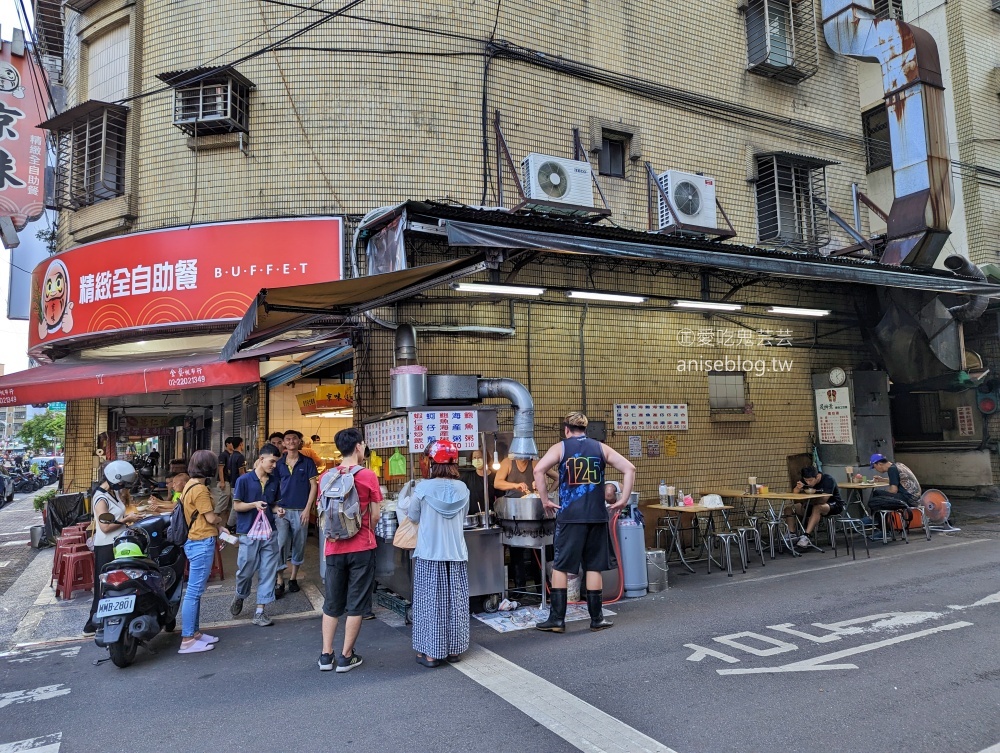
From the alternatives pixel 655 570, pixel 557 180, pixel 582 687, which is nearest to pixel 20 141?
pixel 557 180

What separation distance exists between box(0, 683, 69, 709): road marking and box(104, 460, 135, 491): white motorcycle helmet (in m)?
1.95

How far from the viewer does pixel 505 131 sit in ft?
34.2

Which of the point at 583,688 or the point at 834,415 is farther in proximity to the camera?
the point at 834,415

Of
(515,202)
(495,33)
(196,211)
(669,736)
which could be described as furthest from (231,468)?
(669,736)

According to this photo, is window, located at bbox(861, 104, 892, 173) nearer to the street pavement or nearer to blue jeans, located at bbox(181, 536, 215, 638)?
the street pavement

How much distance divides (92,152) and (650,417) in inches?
408

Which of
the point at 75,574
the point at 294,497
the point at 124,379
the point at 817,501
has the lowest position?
the point at 75,574

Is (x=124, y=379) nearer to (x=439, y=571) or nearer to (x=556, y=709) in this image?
(x=439, y=571)

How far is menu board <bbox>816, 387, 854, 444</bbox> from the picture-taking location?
12273mm

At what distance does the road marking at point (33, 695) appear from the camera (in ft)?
16.7

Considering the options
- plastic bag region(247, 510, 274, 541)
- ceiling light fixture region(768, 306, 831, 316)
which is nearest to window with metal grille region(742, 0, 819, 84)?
ceiling light fixture region(768, 306, 831, 316)

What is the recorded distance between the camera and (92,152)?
11234 mm

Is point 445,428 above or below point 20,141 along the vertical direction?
below

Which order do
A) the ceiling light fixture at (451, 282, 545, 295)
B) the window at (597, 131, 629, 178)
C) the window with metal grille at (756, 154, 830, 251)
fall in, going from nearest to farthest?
the ceiling light fixture at (451, 282, 545, 295) → the window at (597, 131, 629, 178) → the window with metal grille at (756, 154, 830, 251)
